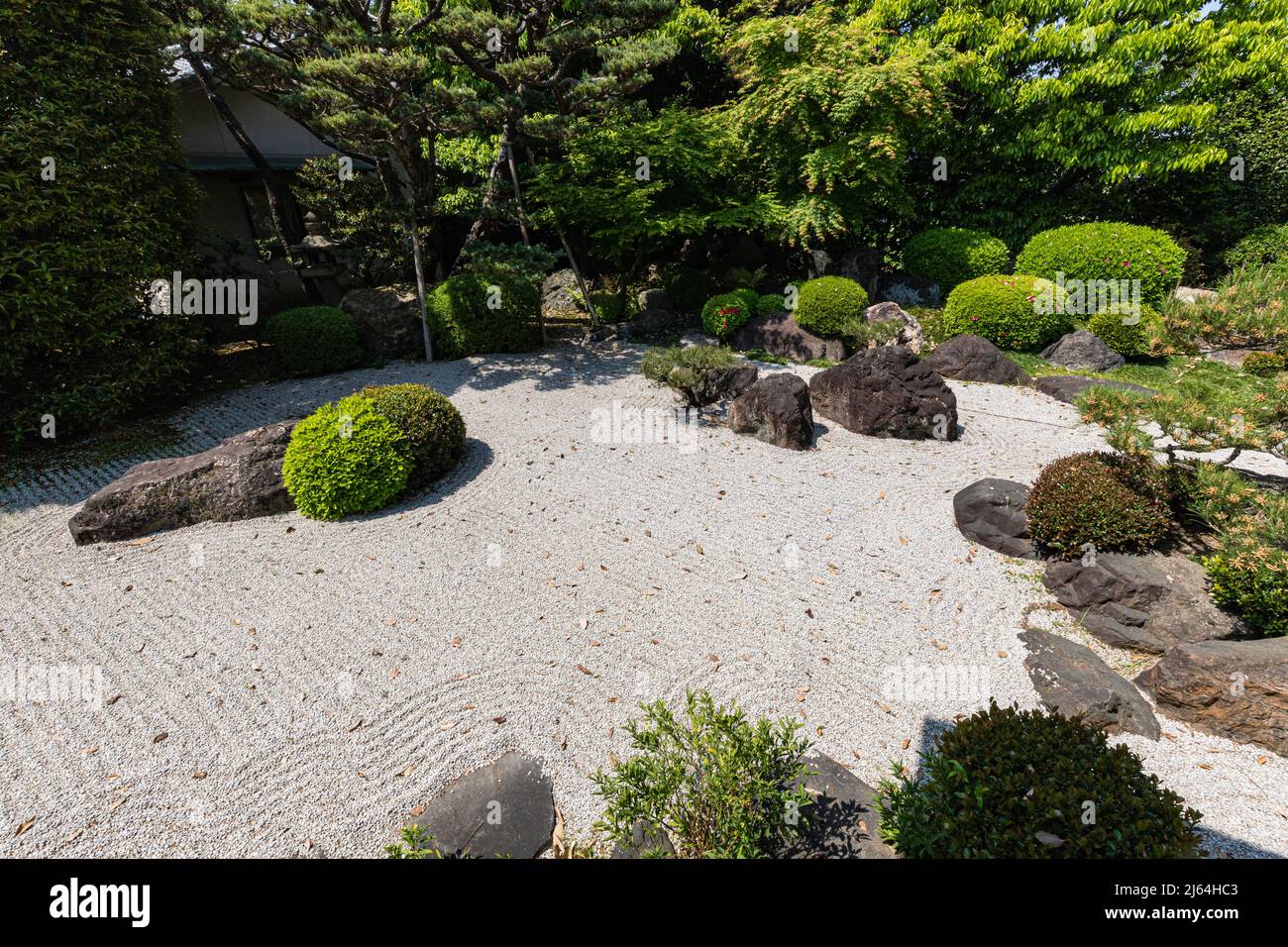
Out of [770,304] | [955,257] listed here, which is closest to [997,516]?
[770,304]

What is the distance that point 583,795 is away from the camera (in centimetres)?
371

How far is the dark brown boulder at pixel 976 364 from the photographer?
36.3 feet

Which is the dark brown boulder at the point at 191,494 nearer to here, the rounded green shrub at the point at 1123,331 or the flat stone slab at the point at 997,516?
the flat stone slab at the point at 997,516

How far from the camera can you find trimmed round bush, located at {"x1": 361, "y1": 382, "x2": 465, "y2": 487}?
7125mm

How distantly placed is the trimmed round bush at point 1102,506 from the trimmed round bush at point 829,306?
6.95m

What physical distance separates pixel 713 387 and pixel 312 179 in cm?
1100

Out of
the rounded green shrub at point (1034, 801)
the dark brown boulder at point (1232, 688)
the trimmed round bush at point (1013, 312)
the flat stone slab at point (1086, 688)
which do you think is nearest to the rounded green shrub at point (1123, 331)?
the trimmed round bush at point (1013, 312)

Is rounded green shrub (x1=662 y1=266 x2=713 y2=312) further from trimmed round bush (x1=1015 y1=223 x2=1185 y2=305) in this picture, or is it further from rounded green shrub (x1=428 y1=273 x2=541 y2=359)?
trimmed round bush (x1=1015 y1=223 x2=1185 y2=305)

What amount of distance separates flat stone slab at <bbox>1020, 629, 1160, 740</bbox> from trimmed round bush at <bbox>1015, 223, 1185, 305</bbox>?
38.6 ft

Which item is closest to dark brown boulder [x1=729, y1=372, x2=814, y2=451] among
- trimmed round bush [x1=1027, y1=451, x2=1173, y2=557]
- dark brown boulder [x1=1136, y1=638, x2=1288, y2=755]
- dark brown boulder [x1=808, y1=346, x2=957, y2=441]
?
dark brown boulder [x1=808, y1=346, x2=957, y2=441]

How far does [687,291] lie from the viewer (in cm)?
1519

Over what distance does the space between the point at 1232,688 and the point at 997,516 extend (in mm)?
2608
